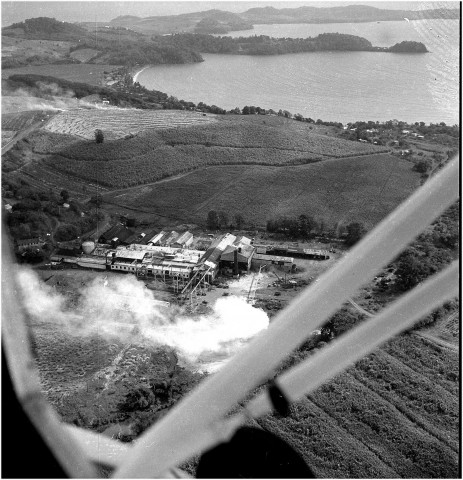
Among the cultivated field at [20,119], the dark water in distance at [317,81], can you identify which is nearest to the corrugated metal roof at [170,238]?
the dark water in distance at [317,81]

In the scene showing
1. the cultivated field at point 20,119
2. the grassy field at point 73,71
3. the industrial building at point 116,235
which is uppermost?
the grassy field at point 73,71

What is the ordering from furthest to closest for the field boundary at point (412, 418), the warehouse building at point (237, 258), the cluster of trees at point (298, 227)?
1. the cluster of trees at point (298, 227)
2. the warehouse building at point (237, 258)
3. the field boundary at point (412, 418)

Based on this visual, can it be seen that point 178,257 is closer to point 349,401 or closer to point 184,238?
point 184,238

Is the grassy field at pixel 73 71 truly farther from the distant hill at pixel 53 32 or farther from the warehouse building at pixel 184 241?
the warehouse building at pixel 184 241

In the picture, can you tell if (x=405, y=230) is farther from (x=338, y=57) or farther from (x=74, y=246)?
(x=338, y=57)

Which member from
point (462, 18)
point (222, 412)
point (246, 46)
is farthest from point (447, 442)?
point (246, 46)

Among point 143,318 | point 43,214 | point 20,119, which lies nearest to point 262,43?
point 20,119
